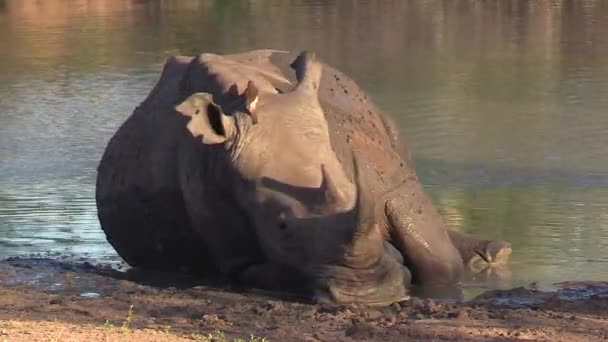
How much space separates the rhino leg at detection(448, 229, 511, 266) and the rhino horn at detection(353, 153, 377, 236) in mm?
2222

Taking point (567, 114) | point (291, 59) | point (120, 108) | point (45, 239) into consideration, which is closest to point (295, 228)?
point (291, 59)

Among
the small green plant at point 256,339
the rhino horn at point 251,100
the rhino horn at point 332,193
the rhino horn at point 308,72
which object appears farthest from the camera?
the rhino horn at point 308,72

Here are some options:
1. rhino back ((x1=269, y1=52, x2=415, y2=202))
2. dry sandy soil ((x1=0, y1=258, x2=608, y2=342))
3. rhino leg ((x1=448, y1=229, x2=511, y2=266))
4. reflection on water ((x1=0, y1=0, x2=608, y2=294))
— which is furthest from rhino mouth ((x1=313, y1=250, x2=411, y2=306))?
rhino leg ((x1=448, y1=229, x2=511, y2=266))

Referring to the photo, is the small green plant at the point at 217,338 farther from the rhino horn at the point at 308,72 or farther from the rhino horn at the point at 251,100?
the rhino horn at the point at 308,72

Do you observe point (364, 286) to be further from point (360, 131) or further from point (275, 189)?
point (360, 131)

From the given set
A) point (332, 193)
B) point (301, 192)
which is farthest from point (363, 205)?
point (301, 192)

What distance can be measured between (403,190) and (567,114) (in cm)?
774

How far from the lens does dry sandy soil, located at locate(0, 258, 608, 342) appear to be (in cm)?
790

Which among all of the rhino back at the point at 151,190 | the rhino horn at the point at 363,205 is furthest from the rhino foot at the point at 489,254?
the rhino horn at the point at 363,205

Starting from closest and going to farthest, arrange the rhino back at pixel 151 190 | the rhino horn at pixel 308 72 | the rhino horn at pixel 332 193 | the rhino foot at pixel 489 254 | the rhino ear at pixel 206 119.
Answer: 1. the rhino horn at pixel 332 193
2. the rhino ear at pixel 206 119
3. the rhino horn at pixel 308 72
4. the rhino back at pixel 151 190
5. the rhino foot at pixel 489 254

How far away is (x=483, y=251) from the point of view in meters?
10.7

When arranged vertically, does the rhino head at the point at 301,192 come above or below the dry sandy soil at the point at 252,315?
above

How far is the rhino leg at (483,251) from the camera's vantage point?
10.7 meters

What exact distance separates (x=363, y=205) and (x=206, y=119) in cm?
138
